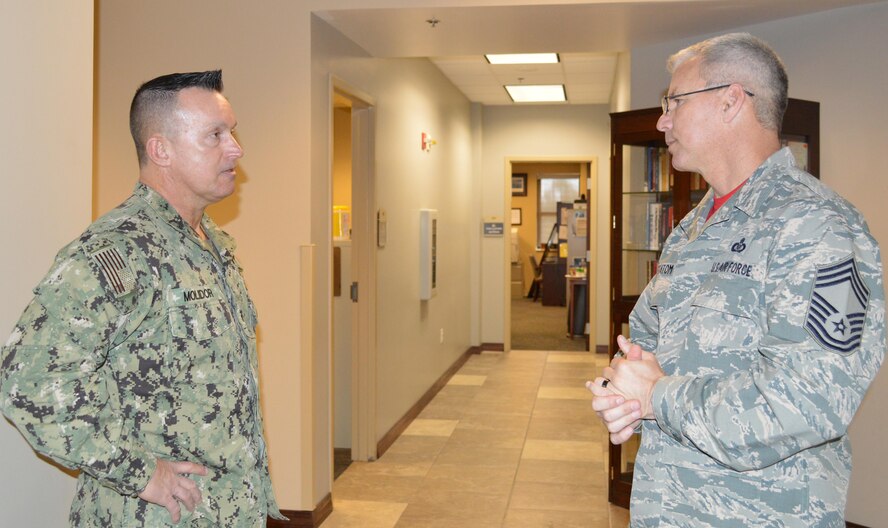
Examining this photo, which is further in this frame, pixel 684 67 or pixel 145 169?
pixel 145 169

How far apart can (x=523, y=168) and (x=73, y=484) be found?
1837cm

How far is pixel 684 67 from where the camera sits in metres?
1.93

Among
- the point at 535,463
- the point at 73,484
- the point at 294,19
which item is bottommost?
the point at 535,463

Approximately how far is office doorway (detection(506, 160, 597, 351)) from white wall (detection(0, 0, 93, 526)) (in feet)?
28.5

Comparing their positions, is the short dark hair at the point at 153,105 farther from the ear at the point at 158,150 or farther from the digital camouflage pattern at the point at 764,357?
the digital camouflage pattern at the point at 764,357

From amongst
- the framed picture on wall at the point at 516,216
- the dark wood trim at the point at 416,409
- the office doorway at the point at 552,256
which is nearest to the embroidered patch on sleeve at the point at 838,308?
the dark wood trim at the point at 416,409

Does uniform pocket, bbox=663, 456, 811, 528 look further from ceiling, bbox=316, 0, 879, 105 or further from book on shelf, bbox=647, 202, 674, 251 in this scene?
book on shelf, bbox=647, 202, 674, 251

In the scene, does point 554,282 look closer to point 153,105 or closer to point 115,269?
point 153,105

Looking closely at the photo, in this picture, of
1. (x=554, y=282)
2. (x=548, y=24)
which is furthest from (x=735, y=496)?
(x=554, y=282)

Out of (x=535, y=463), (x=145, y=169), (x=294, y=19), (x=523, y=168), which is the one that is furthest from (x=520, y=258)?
(x=145, y=169)

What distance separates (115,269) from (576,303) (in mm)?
10758

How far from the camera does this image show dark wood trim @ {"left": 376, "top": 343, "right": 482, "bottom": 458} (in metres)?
6.29

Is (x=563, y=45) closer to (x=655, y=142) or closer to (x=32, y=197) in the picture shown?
(x=655, y=142)

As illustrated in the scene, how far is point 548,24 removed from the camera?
489cm
